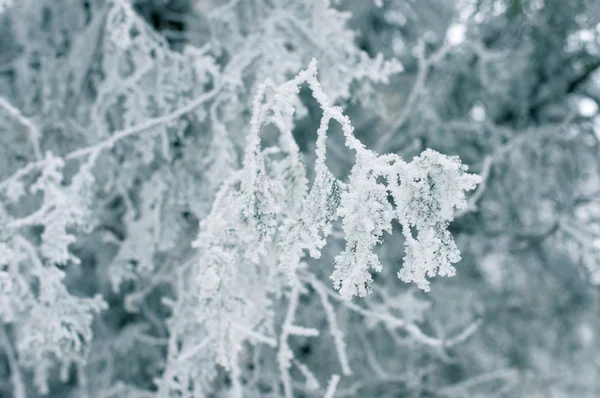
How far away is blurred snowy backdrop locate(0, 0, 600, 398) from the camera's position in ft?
5.72

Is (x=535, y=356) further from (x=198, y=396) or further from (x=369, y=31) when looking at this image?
(x=198, y=396)

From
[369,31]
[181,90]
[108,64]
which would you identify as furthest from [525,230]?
[108,64]

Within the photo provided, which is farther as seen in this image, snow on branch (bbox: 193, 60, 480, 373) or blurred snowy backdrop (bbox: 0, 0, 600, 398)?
blurred snowy backdrop (bbox: 0, 0, 600, 398)

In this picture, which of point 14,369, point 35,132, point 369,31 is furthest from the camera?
point 369,31

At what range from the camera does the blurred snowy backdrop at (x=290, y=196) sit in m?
1.74

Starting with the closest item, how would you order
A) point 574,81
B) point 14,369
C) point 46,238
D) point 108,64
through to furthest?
point 46,238, point 108,64, point 14,369, point 574,81

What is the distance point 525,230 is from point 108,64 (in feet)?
10.2

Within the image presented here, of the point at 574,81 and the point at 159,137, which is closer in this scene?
the point at 159,137

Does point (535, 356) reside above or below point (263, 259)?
above

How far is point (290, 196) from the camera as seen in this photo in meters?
1.95

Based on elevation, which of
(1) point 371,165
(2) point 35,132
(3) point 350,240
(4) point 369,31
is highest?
(4) point 369,31

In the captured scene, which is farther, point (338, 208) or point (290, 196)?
point (290, 196)

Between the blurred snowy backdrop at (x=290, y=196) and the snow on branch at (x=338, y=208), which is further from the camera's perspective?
the blurred snowy backdrop at (x=290, y=196)

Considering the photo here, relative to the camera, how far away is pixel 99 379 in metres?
3.84
